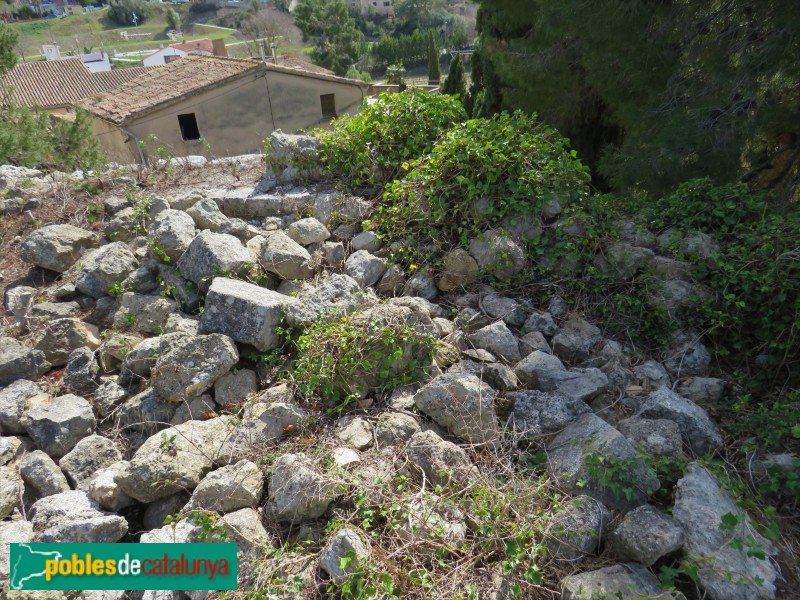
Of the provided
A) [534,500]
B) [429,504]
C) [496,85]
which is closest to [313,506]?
[429,504]

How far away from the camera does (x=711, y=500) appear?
2293 mm

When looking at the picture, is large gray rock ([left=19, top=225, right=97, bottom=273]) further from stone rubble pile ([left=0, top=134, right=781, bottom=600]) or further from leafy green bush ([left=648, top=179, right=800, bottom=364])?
leafy green bush ([left=648, top=179, right=800, bottom=364])

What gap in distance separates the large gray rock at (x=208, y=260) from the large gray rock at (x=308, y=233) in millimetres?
563

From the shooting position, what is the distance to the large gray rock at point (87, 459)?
9.68 feet

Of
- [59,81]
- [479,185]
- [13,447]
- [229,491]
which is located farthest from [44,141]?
[59,81]

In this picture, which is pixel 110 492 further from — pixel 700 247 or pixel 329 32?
pixel 329 32

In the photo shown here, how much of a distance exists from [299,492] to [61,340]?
2181mm

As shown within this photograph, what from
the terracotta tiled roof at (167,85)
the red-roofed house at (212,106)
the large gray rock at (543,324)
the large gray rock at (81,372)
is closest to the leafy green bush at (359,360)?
the large gray rock at (543,324)

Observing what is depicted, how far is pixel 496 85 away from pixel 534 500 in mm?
7847

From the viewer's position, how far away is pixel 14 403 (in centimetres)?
325

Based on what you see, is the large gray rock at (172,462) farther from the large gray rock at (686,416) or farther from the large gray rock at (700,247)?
the large gray rock at (700,247)

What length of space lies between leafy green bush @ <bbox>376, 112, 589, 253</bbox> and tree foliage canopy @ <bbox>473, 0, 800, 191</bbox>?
A: 136cm

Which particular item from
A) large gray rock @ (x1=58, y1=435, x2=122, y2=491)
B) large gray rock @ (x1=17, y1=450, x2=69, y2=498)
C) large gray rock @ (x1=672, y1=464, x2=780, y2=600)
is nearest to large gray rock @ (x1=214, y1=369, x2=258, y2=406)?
large gray rock @ (x1=58, y1=435, x2=122, y2=491)

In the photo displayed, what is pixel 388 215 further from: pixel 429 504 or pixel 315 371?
pixel 429 504
